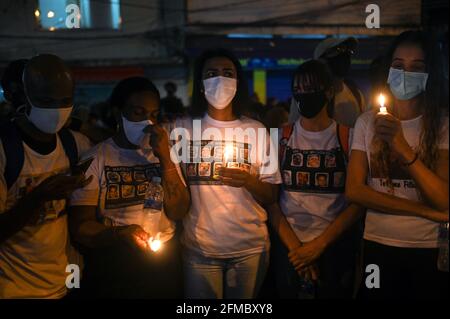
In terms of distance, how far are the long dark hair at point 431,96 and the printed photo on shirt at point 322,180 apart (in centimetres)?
64

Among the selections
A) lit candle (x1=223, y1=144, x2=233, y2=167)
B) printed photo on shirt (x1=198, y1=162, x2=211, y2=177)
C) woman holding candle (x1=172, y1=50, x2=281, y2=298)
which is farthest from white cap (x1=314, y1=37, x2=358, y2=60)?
printed photo on shirt (x1=198, y1=162, x2=211, y2=177)

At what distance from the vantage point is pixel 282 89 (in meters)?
15.9

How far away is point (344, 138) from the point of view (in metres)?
2.83

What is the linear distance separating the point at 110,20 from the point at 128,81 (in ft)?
41.8

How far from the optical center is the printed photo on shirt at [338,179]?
281 cm

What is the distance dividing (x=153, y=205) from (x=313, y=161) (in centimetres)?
109

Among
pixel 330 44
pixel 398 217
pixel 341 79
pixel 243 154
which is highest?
pixel 330 44

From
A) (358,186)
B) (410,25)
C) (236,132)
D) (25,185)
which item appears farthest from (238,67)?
(25,185)

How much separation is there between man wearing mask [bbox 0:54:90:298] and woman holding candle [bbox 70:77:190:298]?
0.19m

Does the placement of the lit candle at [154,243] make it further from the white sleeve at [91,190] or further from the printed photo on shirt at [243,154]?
the printed photo on shirt at [243,154]

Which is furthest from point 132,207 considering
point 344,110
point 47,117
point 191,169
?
point 344,110

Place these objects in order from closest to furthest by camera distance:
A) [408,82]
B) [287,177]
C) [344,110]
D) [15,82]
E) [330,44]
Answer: [408,82]
[287,177]
[15,82]
[344,110]
[330,44]

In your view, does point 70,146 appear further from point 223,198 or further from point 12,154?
point 223,198

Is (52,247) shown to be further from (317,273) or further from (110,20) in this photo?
(110,20)
